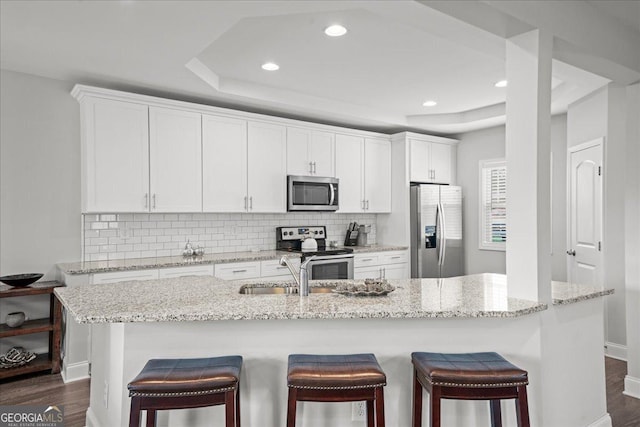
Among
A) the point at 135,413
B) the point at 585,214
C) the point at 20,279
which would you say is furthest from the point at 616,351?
the point at 20,279

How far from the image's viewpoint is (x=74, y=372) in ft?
10.9

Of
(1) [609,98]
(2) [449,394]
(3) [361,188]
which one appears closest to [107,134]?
(3) [361,188]

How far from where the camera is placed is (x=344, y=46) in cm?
325

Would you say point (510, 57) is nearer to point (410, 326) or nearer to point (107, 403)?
point (410, 326)

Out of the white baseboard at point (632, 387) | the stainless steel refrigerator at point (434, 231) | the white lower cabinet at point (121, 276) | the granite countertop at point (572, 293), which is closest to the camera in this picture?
the granite countertop at point (572, 293)

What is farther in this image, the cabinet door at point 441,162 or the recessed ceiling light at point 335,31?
the cabinet door at point 441,162

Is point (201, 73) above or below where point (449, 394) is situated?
above

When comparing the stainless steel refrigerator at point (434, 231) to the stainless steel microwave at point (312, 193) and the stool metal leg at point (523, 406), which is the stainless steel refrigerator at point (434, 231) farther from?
the stool metal leg at point (523, 406)

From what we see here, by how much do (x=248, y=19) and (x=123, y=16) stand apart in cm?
77

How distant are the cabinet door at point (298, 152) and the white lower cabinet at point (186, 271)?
5.06 ft

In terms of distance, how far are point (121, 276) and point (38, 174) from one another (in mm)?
1205

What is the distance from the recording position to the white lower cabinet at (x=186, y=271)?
3703 mm

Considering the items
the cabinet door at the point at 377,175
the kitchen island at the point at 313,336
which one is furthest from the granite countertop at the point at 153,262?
the cabinet door at the point at 377,175

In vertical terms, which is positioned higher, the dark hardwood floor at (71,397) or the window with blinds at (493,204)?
the window with blinds at (493,204)
